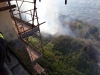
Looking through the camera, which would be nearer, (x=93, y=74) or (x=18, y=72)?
(x=18, y=72)

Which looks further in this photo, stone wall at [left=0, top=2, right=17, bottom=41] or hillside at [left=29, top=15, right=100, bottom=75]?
hillside at [left=29, top=15, right=100, bottom=75]

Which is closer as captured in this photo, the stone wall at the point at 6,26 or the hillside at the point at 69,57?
the stone wall at the point at 6,26

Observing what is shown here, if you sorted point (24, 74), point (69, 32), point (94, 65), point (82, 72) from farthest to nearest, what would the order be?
point (69, 32) < point (94, 65) < point (82, 72) < point (24, 74)

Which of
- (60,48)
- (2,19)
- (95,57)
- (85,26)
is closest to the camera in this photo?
(2,19)

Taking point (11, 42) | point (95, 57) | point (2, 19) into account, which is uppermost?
point (2, 19)

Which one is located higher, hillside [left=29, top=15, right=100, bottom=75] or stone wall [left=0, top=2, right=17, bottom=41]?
stone wall [left=0, top=2, right=17, bottom=41]

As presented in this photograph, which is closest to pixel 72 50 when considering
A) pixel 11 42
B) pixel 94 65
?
pixel 94 65

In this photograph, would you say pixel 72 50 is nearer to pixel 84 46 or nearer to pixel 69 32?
pixel 84 46

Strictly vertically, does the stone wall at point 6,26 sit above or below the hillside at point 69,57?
above

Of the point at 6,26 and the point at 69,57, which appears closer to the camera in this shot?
the point at 6,26

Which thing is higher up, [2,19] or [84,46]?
[2,19]

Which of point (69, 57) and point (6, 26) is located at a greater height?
point (6, 26)
